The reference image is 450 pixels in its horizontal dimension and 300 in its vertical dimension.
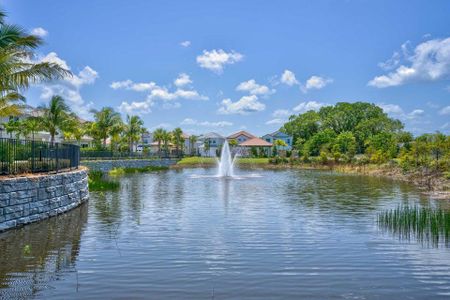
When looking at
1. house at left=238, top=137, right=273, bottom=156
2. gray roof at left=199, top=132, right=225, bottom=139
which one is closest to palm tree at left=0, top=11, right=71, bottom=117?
house at left=238, top=137, right=273, bottom=156

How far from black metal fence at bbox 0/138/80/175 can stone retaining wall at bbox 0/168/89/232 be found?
752mm

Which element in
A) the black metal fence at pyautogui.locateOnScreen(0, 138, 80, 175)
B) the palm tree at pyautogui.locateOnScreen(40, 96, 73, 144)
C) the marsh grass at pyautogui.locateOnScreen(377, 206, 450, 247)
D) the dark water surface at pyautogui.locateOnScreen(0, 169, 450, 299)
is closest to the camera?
the dark water surface at pyautogui.locateOnScreen(0, 169, 450, 299)

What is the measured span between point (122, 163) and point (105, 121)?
9.64 meters

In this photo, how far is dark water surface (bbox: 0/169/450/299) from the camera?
10.1 metres

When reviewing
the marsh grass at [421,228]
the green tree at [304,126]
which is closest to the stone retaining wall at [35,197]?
the marsh grass at [421,228]

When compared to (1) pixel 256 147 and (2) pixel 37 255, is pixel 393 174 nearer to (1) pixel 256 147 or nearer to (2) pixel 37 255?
(2) pixel 37 255

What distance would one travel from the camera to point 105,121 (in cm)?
7119

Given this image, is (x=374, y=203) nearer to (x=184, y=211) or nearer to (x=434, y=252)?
(x=184, y=211)

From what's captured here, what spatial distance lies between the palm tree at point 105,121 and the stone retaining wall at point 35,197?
49.4 meters

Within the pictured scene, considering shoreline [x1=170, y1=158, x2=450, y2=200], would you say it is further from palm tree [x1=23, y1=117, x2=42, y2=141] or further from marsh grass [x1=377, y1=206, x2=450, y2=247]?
palm tree [x1=23, y1=117, x2=42, y2=141]

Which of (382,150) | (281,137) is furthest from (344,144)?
(281,137)

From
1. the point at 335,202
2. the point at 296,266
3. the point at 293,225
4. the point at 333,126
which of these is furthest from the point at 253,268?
the point at 333,126

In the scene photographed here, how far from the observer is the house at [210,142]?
131 metres

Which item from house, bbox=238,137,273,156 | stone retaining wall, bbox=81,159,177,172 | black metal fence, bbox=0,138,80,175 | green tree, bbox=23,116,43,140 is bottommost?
stone retaining wall, bbox=81,159,177,172
